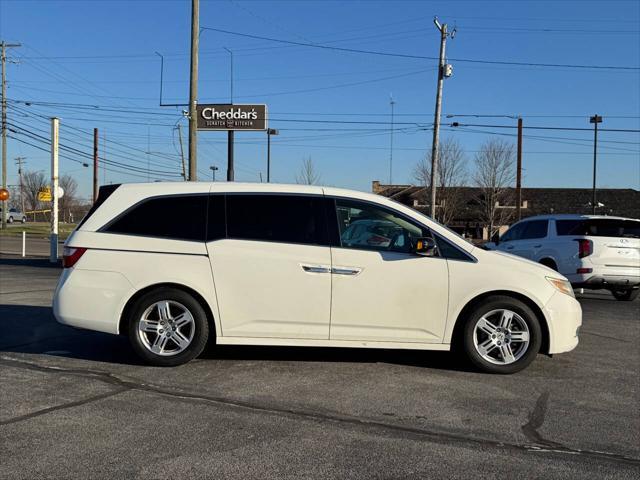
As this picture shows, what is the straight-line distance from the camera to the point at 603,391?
5324mm

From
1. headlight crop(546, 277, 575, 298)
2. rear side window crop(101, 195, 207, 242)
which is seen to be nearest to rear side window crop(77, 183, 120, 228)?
rear side window crop(101, 195, 207, 242)

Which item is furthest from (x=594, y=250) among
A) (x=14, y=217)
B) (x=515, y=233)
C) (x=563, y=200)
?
(x=14, y=217)

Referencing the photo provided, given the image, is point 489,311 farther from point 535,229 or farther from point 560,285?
point 535,229

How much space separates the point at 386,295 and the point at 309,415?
1568 millimetres

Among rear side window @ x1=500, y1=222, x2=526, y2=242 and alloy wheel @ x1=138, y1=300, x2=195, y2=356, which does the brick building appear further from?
alloy wheel @ x1=138, y1=300, x2=195, y2=356

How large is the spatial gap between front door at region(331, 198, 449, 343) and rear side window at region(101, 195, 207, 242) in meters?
1.42

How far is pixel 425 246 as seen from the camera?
18.4ft

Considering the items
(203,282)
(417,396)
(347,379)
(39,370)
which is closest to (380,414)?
(417,396)

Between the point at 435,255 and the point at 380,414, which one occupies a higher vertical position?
the point at 435,255

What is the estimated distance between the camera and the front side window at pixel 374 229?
18.8 feet

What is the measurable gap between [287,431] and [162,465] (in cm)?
94

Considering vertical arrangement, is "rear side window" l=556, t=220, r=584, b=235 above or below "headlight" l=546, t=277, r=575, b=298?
above

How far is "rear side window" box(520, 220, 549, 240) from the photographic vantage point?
12719 millimetres

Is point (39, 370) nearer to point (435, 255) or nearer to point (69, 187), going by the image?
point (435, 255)
